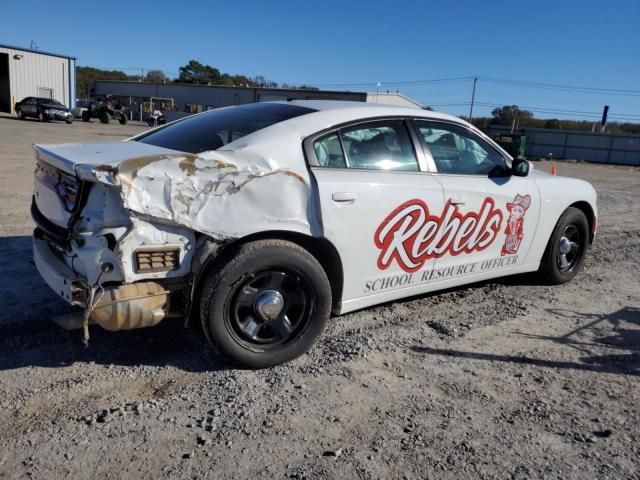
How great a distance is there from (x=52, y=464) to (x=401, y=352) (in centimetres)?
222

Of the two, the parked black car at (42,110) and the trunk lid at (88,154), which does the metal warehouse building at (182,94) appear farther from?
the trunk lid at (88,154)

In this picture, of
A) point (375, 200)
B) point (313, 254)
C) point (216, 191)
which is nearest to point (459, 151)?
point (375, 200)

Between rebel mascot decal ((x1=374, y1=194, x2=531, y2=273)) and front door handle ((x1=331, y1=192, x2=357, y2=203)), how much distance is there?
1.03 ft

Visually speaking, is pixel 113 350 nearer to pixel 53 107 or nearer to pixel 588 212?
pixel 588 212

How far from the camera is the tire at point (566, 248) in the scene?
5.15m

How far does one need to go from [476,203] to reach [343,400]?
1975 mm

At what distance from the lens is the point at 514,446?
108 inches

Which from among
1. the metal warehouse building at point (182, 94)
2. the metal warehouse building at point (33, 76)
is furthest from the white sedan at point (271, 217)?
the metal warehouse building at point (182, 94)

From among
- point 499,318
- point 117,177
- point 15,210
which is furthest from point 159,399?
point 15,210

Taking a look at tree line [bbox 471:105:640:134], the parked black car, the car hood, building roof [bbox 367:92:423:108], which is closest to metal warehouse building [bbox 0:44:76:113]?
the parked black car

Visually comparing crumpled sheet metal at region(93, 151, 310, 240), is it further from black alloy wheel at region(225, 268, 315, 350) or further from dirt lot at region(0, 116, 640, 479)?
dirt lot at region(0, 116, 640, 479)

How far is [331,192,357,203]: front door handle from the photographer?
343cm

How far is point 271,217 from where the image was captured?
320 cm

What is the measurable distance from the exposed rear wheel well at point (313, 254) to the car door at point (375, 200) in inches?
1.8
